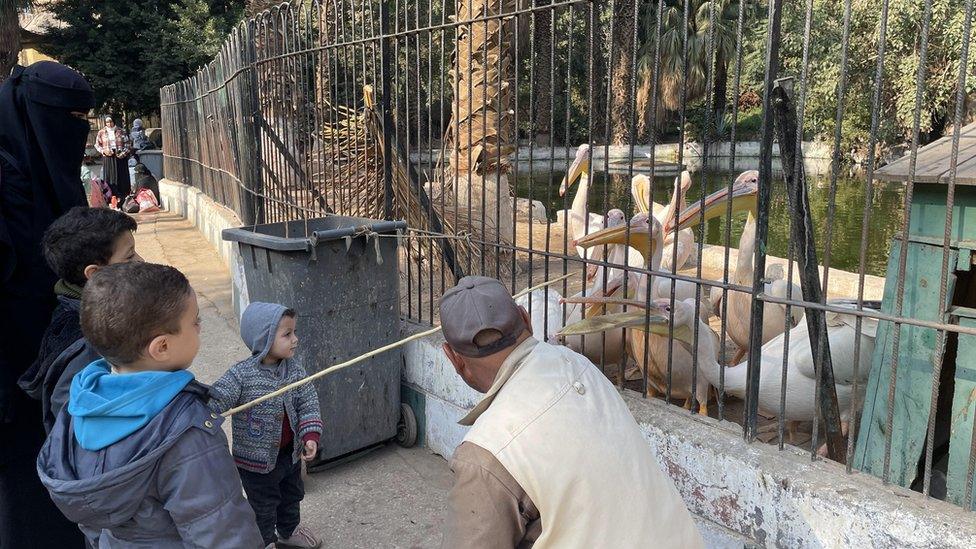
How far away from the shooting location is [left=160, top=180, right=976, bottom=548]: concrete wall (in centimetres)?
228

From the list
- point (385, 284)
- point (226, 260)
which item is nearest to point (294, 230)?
point (385, 284)

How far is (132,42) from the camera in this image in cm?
2803

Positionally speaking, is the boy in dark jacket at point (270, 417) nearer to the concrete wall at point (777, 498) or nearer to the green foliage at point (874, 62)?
the concrete wall at point (777, 498)

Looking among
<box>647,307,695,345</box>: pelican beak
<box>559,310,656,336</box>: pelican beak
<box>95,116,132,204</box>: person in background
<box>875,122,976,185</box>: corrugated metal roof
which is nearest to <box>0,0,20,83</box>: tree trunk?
<box>95,116,132,204</box>: person in background

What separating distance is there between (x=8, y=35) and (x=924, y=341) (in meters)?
23.8

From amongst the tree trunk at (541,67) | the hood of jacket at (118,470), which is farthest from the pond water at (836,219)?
the hood of jacket at (118,470)

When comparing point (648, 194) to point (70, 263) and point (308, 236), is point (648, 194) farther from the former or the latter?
point (70, 263)

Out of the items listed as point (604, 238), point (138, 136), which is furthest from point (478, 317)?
point (138, 136)

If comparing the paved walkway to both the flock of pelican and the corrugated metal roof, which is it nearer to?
the flock of pelican

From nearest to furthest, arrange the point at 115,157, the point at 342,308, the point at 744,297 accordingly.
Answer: the point at 342,308 → the point at 744,297 → the point at 115,157

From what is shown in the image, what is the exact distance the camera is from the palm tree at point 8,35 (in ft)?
65.2

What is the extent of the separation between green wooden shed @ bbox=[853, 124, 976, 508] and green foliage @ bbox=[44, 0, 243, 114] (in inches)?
1110

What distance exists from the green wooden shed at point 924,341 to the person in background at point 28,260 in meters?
3.19

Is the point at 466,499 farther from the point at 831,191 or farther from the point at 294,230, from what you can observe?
the point at 294,230
